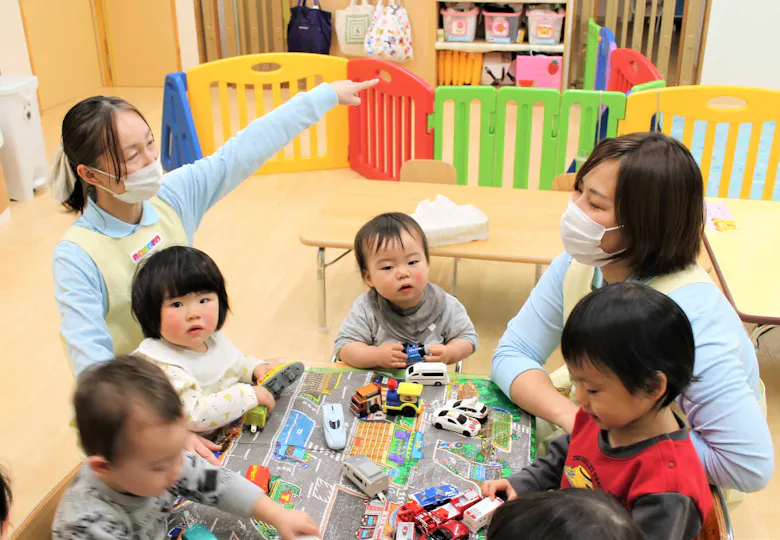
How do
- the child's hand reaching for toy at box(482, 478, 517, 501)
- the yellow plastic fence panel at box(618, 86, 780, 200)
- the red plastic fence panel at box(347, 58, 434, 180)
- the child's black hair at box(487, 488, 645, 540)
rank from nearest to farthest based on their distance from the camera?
the child's black hair at box(487, 488, 645, 540), the child's hand reaching for toy at box(482, 478, 517, 501), the yellow plastic fence panel at box(618, 86, 780, 200), the red plastic fence panel at box(347, 58, 434, 180)

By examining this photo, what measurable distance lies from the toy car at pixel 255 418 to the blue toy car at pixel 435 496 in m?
0.39

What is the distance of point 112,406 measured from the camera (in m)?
1.15

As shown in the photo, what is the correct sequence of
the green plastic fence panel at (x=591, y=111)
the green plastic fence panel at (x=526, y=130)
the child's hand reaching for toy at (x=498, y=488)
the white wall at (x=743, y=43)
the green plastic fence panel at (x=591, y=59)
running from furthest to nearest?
the white wall at (x=743, y=43), the green plastic fence panel at (x=591, y=59), the green plastic fence panel at (x=526, y=130), the green plastic fence panel at (x=591, y=111), the child's hand reaching for toy at (x=498, y=488)

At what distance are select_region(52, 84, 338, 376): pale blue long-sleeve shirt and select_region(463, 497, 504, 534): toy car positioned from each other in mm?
820

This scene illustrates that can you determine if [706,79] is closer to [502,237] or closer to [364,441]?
[502,237]

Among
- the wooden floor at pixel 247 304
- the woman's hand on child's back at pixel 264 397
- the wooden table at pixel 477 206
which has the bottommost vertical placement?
the wooden floor at pixel 247 304

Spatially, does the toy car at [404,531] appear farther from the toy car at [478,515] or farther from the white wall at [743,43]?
the white wall at [743,43]

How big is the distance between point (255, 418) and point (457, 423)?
1.40 feet

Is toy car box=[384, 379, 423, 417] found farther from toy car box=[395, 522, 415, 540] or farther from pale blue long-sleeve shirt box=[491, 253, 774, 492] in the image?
pale blue long-sleeve shirt box=[491, 253, 774, 492]

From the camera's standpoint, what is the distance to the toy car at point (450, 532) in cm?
130

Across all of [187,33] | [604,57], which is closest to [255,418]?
[604,57]

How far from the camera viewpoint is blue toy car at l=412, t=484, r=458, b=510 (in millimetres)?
1372

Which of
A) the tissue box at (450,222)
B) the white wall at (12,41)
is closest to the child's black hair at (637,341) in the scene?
the tissue box at (450,222)

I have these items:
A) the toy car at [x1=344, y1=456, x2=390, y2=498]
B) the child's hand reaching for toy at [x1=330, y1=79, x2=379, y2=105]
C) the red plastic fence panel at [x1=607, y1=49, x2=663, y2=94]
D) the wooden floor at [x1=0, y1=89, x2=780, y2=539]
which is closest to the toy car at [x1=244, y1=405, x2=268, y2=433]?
the toy car at [x1=344, y1=456, x2=390, y2=498]
